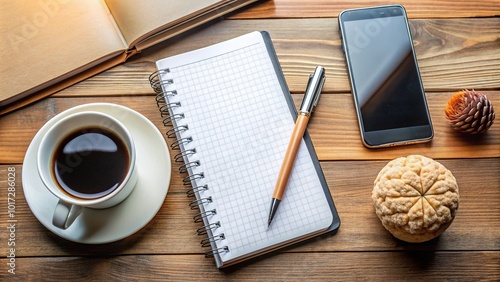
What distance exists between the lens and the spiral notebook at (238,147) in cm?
84

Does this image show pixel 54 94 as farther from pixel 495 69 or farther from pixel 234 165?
pixel 495 69

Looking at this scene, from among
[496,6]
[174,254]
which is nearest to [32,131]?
[174,254]

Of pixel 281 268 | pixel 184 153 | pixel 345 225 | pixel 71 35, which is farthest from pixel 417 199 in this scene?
pixel 71 35

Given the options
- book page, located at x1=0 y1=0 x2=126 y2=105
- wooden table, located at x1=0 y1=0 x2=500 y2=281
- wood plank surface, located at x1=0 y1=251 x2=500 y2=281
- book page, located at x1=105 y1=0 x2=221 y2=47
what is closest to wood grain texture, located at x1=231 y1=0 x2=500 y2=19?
wooden table, located at x1=0 y1=0 x2=500 y2=281

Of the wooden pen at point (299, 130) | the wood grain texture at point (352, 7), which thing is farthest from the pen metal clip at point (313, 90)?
the wood grain texture at point (352, 7)

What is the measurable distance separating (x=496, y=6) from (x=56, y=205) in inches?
32.0

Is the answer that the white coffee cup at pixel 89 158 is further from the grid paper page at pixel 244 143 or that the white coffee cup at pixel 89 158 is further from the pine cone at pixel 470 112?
the pine cone at pixel 470 112

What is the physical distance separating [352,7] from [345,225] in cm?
38

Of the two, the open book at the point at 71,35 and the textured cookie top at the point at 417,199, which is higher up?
the open book at the point at 71,35

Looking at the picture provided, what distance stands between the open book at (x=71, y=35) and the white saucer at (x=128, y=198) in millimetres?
87

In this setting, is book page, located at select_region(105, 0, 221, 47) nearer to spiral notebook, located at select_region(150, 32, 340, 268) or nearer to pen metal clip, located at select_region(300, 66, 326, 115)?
spiral notebook, located at select_region(150, 32, 340, 268)

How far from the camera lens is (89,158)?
80 centimetres

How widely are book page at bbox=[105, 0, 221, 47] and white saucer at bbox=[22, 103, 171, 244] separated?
13cm

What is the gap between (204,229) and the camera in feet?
2.75
